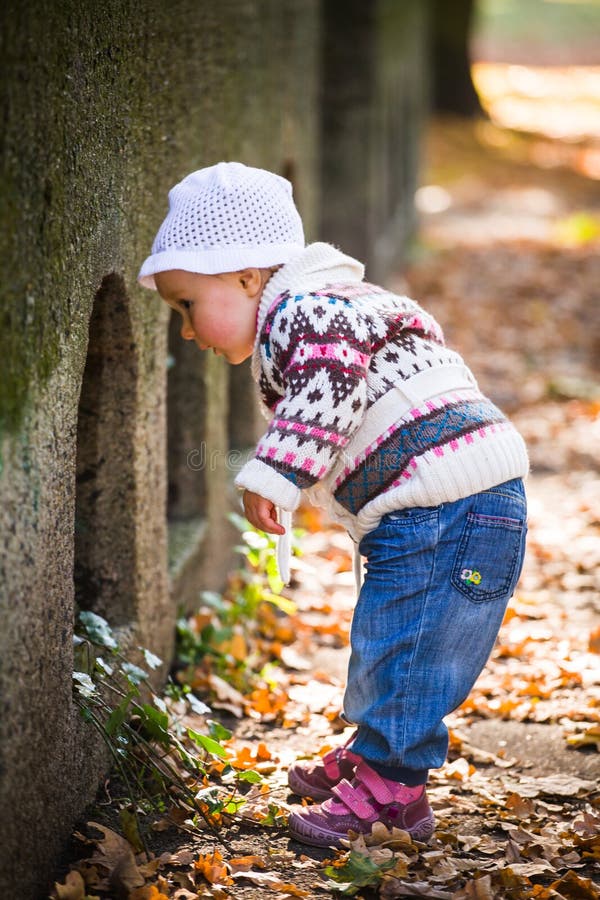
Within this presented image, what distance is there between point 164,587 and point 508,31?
51.1m

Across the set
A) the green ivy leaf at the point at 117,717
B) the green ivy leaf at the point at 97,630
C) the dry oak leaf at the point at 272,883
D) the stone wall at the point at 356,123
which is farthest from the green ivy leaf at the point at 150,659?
the stone wall at the point at 356,123

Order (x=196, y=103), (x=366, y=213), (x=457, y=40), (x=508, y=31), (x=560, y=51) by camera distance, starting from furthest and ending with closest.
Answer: (x=508, y=31)
(x=560, y=51)
(x=457, y=40)
(x=366, y=213)
(x=196, y=103)

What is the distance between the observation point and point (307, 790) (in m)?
3.39

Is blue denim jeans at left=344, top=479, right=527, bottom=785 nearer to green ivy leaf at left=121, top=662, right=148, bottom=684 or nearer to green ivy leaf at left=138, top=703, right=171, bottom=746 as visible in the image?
green ivy leaf at left=138, top=703, right=171, bottom=746

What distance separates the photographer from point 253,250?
9.80 ft

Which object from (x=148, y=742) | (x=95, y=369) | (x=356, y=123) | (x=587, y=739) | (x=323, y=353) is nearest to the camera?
(x=323, y=353)

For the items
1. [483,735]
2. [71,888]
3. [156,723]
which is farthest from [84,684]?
[483,735]

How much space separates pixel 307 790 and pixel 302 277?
4.93 ft

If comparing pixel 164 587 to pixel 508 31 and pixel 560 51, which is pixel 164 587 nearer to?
pixel 560 51

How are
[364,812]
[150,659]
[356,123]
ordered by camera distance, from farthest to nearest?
[356,123], [150,659], [364,812]

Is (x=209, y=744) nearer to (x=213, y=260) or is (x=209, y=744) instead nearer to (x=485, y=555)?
(x=485, y=555)

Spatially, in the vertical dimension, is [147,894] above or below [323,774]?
above

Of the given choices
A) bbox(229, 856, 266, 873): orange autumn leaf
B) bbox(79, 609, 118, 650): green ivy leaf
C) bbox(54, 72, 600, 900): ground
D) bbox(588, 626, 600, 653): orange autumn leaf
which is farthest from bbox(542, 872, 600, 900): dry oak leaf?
bbox(588, 626, 600, 653): orange autumn leaf

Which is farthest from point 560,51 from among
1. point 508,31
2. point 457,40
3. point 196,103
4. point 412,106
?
point 196,103
